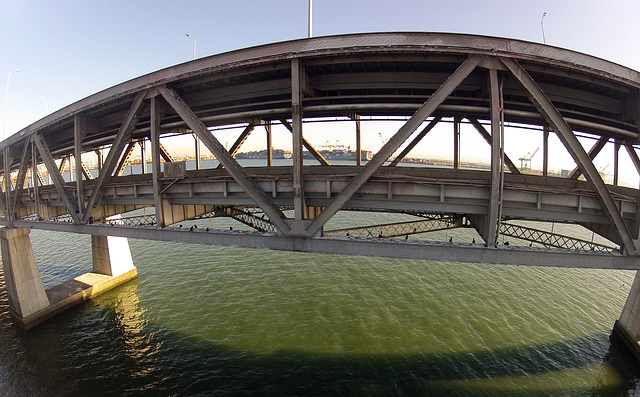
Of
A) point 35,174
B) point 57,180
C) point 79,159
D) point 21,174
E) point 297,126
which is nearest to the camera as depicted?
point 297,126

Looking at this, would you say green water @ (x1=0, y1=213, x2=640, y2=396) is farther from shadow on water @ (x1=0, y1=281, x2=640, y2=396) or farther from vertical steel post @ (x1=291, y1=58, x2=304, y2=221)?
vertical steel post @ (x1=291, y1=58, x2=304, y2=221)

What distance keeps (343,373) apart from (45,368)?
14431mm

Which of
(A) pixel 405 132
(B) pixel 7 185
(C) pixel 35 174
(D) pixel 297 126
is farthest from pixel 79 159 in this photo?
(A) pixel 405 132

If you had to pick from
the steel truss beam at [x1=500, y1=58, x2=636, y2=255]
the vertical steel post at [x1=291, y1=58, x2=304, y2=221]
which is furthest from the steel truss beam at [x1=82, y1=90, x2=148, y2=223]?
the steel truss beam at [x1=500, y1=58, x2=636, y2=255]

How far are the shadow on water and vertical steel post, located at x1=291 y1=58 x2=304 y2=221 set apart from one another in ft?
27.7

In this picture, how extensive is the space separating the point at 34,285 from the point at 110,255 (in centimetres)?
427

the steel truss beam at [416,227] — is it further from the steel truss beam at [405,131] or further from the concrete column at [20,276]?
the concrete column at [20,276]

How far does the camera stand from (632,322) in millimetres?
13969

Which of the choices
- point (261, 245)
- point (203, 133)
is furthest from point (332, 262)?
point (203, 133)

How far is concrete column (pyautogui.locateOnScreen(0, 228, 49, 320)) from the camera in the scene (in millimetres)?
17438

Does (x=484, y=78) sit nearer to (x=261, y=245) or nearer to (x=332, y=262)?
(x=261, y=245)

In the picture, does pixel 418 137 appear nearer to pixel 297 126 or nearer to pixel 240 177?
pixel 297 126

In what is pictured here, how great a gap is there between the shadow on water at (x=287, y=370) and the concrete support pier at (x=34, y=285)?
2.35 m

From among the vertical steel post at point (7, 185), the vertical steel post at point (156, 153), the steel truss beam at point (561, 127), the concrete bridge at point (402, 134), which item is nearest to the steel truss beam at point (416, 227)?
the concrete bridge at point (402, 134)
